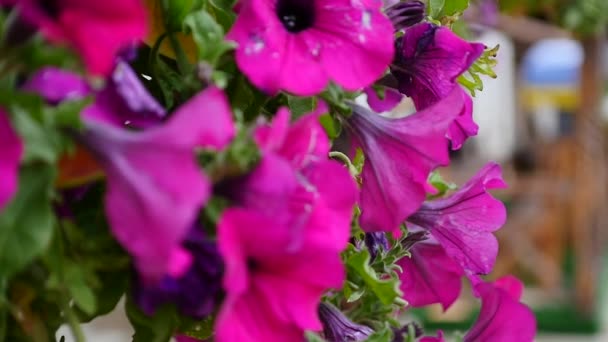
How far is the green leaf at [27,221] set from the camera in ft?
0.76

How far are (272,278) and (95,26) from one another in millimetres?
92

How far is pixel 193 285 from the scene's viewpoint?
255mm

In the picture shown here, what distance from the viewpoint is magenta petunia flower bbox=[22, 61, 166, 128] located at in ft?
0.79

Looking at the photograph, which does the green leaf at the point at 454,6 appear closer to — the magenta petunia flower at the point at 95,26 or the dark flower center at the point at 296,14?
the dark flower center at the point at 296,14

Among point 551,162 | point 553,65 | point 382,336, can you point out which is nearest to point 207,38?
point 382,336

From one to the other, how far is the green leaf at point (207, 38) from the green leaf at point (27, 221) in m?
0.08

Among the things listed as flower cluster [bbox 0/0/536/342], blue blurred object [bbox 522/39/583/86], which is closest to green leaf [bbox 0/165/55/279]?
flower cluster [bbox 0/0/536/342]

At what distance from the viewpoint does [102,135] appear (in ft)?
0.77

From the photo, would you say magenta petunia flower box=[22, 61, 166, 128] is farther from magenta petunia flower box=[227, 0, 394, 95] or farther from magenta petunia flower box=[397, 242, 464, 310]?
magenta petunia flower box=[397, 242, 464, 310]

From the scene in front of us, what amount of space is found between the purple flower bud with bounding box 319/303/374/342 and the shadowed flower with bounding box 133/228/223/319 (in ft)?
0.41

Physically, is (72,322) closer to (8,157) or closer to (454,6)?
(8,157)

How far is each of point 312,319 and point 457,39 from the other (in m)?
0.17

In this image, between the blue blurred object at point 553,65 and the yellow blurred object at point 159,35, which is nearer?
the yellow blurred object at point 159,35

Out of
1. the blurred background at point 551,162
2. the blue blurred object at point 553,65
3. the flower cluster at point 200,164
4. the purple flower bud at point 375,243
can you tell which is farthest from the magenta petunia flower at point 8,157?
the blue blurred object at point 553,65
